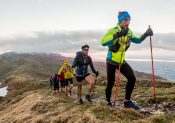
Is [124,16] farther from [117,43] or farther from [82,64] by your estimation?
[82,64]

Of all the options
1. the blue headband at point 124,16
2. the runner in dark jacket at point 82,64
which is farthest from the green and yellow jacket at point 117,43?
the runner in dark jacket at point 82,64

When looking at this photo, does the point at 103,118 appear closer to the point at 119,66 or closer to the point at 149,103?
the point at 119,66

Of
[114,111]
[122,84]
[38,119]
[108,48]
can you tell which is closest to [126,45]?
[108,48]

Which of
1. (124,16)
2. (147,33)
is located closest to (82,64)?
(147,33)

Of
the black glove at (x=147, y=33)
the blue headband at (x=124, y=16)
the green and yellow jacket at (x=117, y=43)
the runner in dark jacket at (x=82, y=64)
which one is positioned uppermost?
the blue headband at (x=124, y=16)

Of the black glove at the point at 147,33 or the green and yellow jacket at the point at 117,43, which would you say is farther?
the black glove at the point at 147,33

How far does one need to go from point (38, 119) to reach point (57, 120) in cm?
210

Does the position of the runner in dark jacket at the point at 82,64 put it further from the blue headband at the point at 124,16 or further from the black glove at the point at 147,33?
the blue headband at the point at 124,16

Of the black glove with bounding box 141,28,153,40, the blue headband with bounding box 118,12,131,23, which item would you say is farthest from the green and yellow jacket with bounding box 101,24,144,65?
the blue headband with bounding box 118,12,131,23

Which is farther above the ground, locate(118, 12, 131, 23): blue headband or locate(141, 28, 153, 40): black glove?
locate(118, 12, 131, 23): blue headband

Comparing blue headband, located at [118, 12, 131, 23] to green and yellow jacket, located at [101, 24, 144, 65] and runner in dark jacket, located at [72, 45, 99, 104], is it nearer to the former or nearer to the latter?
green and yellow jacket, located at [101, 24, 144, 65]

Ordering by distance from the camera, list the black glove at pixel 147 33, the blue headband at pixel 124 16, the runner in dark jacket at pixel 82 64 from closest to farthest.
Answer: the blue headband at pixel 124 16
the black glove at pixel 147 33
the runner in dark jacket at pixel 82 64

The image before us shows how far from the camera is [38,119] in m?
18.7

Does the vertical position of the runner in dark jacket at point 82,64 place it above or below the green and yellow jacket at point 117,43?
below
